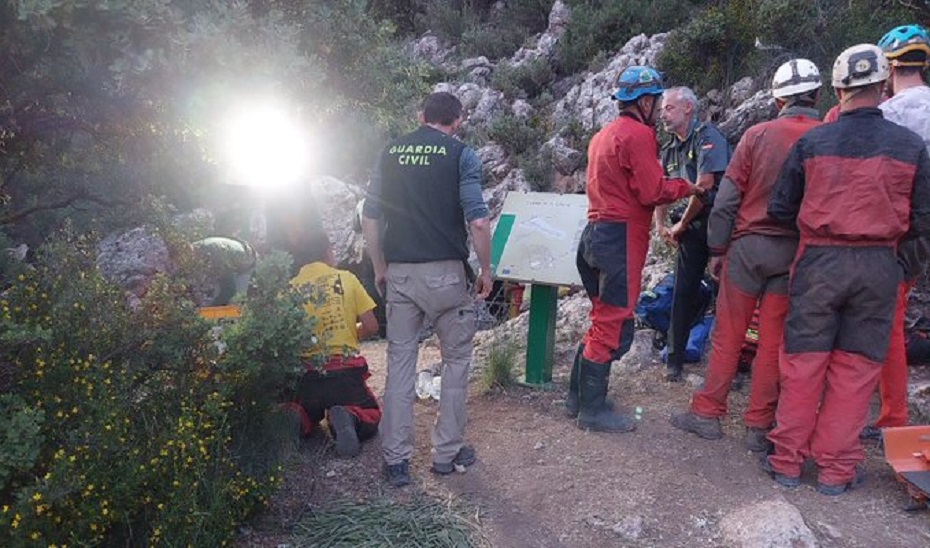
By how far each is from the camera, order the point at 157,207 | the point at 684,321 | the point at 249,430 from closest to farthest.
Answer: the point at 249,430, the point at 684,321, the point at 157,207

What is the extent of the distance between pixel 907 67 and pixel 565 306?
4138 mm

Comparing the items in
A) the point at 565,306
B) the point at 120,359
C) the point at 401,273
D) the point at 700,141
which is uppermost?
the point at 700,141

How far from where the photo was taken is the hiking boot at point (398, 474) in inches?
157

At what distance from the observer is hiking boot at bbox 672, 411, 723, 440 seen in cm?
439

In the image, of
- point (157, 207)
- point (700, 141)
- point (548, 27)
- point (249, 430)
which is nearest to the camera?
point (249, 430)

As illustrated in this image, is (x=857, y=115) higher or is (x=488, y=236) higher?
(x=857, y=115)

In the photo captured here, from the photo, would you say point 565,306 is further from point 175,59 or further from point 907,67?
point 175,59

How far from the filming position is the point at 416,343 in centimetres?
412

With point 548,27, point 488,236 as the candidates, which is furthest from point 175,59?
point 548,27

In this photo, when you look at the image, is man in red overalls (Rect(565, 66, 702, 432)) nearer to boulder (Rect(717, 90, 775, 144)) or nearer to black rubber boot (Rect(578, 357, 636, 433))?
black rubber boot (Rect(578, 357, 636, 433))

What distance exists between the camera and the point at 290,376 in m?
4.02

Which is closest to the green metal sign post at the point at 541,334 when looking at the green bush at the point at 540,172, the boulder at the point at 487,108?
the green bush at the point at 540,172

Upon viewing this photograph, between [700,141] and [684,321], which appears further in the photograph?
[684,321]

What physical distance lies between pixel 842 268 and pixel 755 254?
0.52 meters
